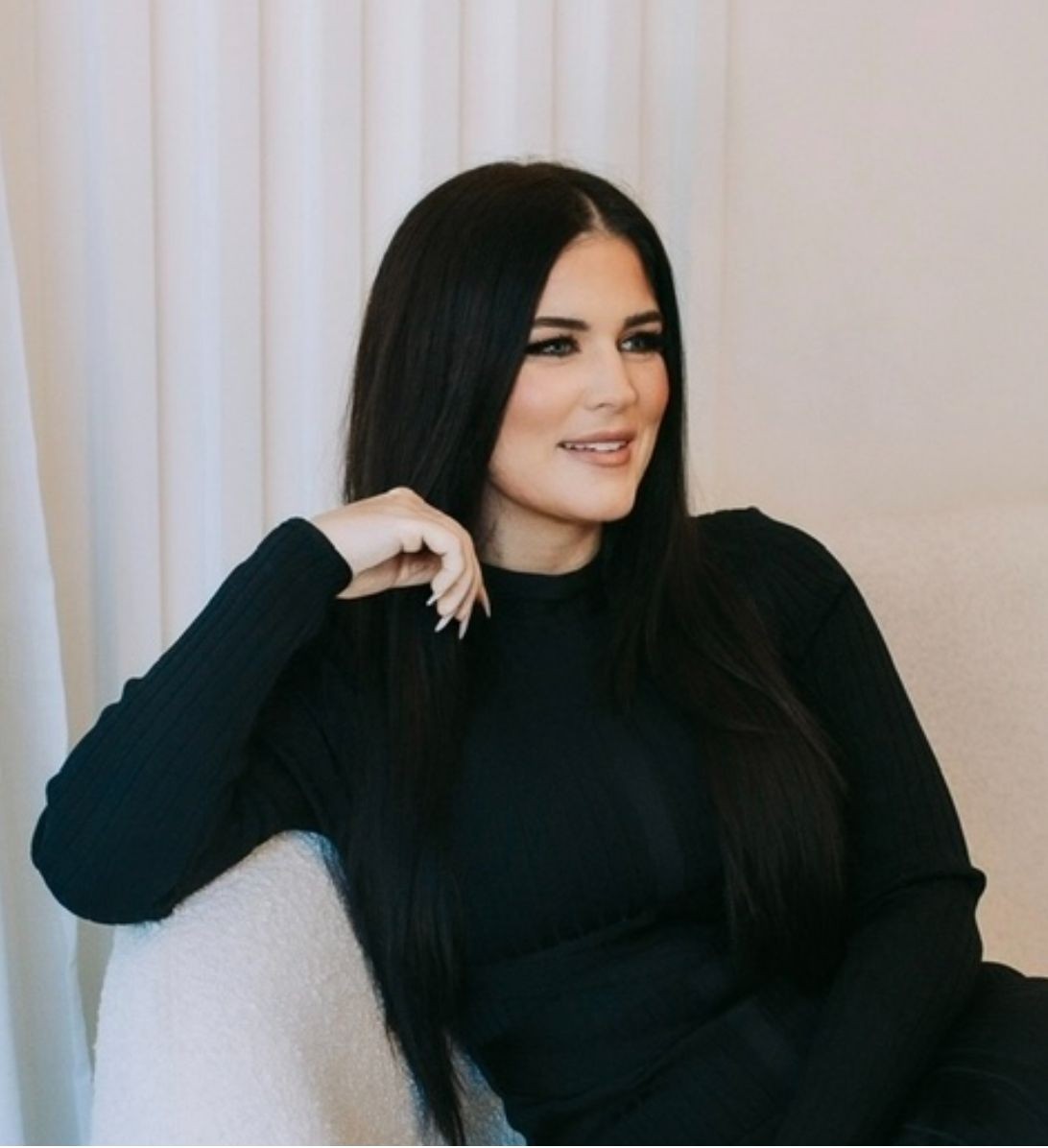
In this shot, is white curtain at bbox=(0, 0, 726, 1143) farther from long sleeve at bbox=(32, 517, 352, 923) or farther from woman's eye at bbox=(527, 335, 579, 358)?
woman's eye at bbox=(527, 335, 579, 358)

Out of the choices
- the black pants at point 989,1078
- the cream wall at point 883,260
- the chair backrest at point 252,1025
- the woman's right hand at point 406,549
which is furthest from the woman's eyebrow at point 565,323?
the cream wall at point 883,260

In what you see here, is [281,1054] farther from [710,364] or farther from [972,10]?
[972,10]

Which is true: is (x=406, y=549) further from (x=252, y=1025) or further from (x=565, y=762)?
(x=252, y=1025)

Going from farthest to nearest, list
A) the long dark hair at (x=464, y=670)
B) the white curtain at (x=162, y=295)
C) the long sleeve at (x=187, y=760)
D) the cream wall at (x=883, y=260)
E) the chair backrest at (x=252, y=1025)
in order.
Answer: the cream wall at (x=883, y=260) → the white curtain at (x=162, y=295) → the long dark hair at (x=464, y=670) → the long sleeve at (x=187, y=760) → the chair backrest at (x=252, y=1025)

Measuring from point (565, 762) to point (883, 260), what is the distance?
104 centimetres

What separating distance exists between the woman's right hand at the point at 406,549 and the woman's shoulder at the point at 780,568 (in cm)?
24

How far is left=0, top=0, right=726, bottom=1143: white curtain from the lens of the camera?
69.1 inches

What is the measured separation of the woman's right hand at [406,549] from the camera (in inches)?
58.1

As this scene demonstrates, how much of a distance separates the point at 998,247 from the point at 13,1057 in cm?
144

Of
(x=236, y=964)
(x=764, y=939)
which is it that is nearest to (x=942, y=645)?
(x=764, y=939)

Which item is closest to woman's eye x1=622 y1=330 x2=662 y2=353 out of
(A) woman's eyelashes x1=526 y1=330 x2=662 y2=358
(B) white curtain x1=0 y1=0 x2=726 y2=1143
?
(A) woman's eyelashes x1=526 y1=330 x2=662 y2=358

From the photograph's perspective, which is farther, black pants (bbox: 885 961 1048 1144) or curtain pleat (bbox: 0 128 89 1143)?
curtain pleat (bbox: 0 128 89 1143)

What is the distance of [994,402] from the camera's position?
241 centimetres

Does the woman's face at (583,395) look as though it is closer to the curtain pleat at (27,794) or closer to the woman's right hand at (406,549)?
the woman's right hand at (406,549)
